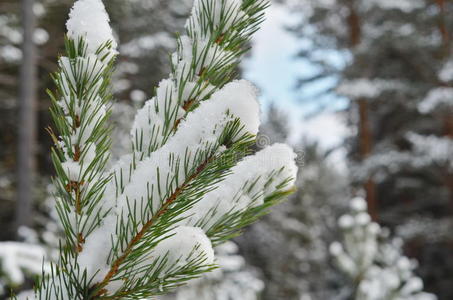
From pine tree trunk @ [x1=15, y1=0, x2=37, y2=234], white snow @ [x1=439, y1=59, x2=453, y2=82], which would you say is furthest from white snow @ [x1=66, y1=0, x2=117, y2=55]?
white snow @ [x1=439, y1=59, x2=453, y2=82]

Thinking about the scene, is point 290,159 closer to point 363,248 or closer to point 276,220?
point 363,248

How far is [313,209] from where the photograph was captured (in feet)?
35.5

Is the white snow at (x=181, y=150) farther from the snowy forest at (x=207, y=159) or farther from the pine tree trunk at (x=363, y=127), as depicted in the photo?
the pine tree trunk at (x=363, y=127)

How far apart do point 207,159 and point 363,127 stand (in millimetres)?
10279

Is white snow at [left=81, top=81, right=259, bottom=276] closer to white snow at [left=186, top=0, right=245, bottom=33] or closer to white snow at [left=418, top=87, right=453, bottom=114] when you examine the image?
white snow at [left=186, top=0, right=245, bottom=33]

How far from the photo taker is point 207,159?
0.57 meters

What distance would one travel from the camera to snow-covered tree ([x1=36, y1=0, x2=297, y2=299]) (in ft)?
1.90

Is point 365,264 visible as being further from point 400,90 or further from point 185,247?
point 400,90

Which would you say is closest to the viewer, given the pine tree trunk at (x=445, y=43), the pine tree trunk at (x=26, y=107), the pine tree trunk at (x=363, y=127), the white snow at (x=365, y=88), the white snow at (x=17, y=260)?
the white snow at (x=17, y=260)

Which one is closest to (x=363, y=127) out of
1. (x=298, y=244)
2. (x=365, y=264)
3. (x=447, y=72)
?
(x=447, y=72)

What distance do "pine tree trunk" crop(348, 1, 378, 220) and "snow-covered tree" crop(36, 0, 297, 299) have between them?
947cm

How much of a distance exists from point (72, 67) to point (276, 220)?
10.0 meters

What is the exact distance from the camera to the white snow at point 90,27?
0.58 meters

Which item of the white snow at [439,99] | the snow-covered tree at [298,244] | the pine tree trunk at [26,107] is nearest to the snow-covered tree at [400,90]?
the white snow at [439,99]
